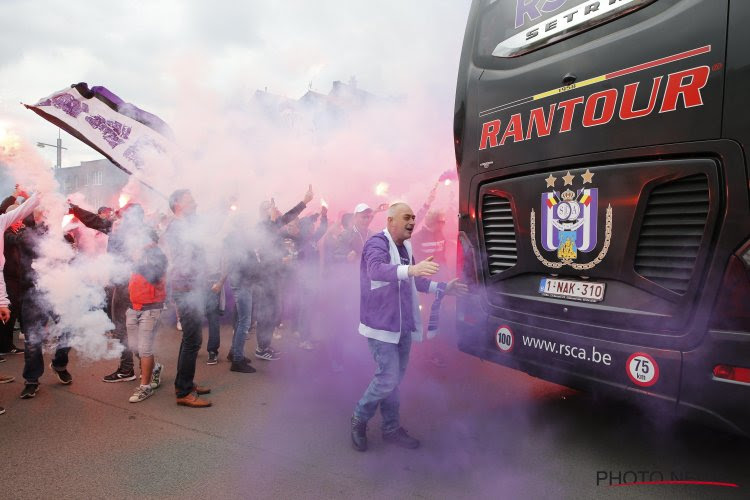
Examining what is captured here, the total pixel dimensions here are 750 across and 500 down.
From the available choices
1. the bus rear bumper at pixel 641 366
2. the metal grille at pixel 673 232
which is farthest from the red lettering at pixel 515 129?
the bus rear bumper at pixel 641 366

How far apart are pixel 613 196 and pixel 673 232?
0.38 metres

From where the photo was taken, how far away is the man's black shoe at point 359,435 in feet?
10.9

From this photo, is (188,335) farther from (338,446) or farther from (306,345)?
(306,345)

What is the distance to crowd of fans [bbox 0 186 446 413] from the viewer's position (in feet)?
14.1

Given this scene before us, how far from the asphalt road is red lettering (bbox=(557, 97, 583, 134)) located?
7.20 feet

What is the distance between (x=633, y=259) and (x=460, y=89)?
1926 millimetres

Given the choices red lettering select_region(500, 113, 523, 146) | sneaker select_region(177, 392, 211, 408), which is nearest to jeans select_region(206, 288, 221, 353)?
sneaker select_region(177, 392, 211, 408)

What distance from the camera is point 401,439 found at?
11.2 ft

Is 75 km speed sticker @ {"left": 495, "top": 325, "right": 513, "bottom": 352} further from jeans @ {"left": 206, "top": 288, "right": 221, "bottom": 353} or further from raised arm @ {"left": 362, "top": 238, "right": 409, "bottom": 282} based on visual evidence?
jeans @ {"left": 206, "top": 288, "right": 221, "bottom": 353}

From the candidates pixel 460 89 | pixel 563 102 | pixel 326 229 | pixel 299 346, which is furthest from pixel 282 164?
pixel 563 102

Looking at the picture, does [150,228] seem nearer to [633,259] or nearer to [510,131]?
[510,131]

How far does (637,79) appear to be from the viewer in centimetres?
271

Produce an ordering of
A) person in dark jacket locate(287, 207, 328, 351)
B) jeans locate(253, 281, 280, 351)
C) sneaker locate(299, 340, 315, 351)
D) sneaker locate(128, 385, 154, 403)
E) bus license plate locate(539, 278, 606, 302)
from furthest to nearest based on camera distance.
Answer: person in dark jacket locate(287, 207, 328, 351) → sneaker locate(299, 340, 315, 351) → jeans locate(253, 281, 280, 351) → sneaker locate(128, 385, 154, 403) → bus license plate locate(539, 278, 606, 302)

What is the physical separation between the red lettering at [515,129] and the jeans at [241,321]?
336cm
